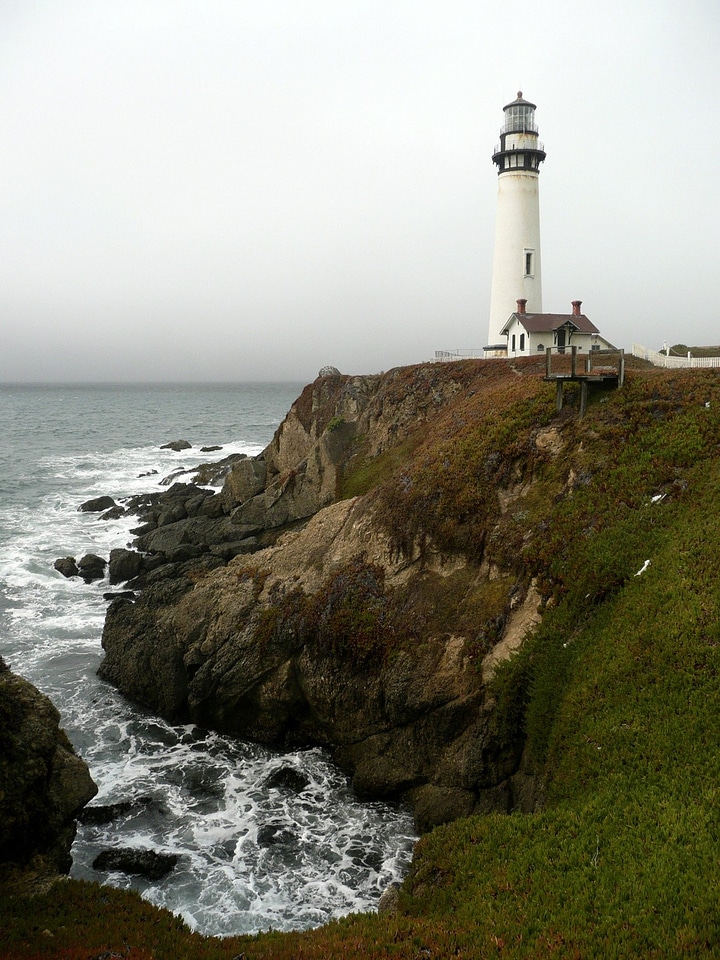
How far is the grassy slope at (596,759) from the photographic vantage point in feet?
34.7

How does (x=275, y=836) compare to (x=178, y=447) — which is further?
(x=178, y=447)

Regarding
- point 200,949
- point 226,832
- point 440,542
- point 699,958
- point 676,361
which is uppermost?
point 676,361

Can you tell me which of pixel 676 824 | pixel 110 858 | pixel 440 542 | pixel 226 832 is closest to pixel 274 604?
pixel 440 542

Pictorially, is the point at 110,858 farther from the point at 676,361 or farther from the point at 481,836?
the point at 676,361

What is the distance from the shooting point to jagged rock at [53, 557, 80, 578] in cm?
3603

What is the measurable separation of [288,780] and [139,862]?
4803mm

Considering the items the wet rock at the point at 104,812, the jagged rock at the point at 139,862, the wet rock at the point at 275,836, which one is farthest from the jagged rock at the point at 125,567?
the wet rock at the point at 275,836

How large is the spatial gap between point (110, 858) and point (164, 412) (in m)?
157

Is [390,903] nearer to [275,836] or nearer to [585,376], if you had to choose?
[275,836]

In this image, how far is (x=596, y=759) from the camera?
14234 millimetres

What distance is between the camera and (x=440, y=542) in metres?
22.1

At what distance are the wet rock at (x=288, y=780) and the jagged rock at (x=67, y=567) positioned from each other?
21673mm

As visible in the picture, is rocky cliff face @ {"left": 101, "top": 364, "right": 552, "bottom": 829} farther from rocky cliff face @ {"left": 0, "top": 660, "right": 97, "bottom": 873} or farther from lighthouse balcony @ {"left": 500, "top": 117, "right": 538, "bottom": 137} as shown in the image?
lighthouse balcony @ {"left": 500, "top": 117, "right": 538, "bottom": 137}

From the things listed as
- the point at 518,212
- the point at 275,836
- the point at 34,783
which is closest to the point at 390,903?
the point at 275,836
